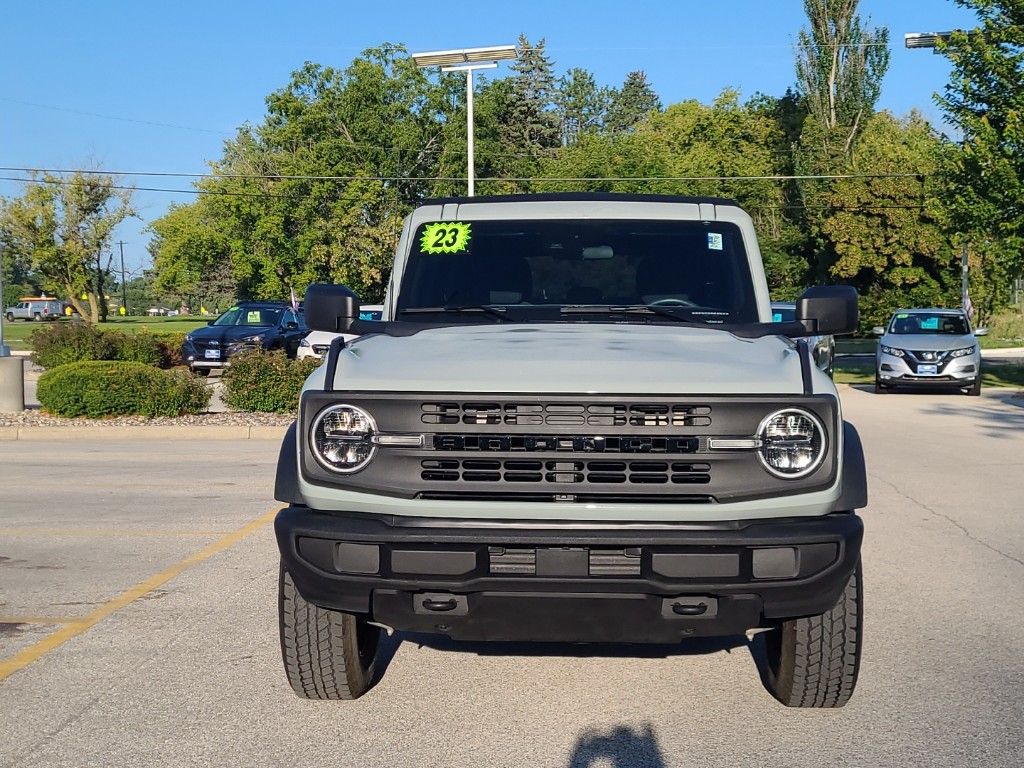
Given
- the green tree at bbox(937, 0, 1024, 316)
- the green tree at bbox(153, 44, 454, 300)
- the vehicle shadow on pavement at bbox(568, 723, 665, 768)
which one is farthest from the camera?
the green tree at bbox(153, 44, 454, 300)

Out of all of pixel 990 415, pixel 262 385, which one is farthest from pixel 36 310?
pixel 990 415

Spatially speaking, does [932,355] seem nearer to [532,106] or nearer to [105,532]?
[105,532]

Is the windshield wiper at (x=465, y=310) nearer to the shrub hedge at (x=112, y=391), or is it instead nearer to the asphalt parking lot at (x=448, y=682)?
the asphalt parking lot at (x=448, y=682)

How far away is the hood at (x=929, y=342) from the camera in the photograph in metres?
24.0

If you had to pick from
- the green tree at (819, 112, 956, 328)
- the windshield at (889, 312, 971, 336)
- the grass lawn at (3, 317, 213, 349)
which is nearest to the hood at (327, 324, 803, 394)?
the windshield at (889, 312, 971, 336)

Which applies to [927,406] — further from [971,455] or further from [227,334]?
[227,334]

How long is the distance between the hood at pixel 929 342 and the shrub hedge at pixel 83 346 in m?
15.6

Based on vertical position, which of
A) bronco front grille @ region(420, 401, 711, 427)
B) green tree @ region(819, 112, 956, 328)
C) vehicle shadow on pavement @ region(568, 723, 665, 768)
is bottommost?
vehicle shadow on pavement @ region(568, 723, 665, 768)

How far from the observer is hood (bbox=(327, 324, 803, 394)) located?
4.23 meters

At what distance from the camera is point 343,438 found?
4.34 meters

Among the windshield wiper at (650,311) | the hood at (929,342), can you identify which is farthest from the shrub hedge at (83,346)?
the windshield wiper at (650,311)

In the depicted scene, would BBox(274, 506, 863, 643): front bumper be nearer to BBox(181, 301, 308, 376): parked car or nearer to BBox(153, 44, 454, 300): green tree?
BBox(181, 301, 308, 376): parked car

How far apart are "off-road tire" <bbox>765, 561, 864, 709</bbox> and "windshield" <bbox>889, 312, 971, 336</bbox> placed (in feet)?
70.7

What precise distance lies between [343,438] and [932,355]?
2162cm
